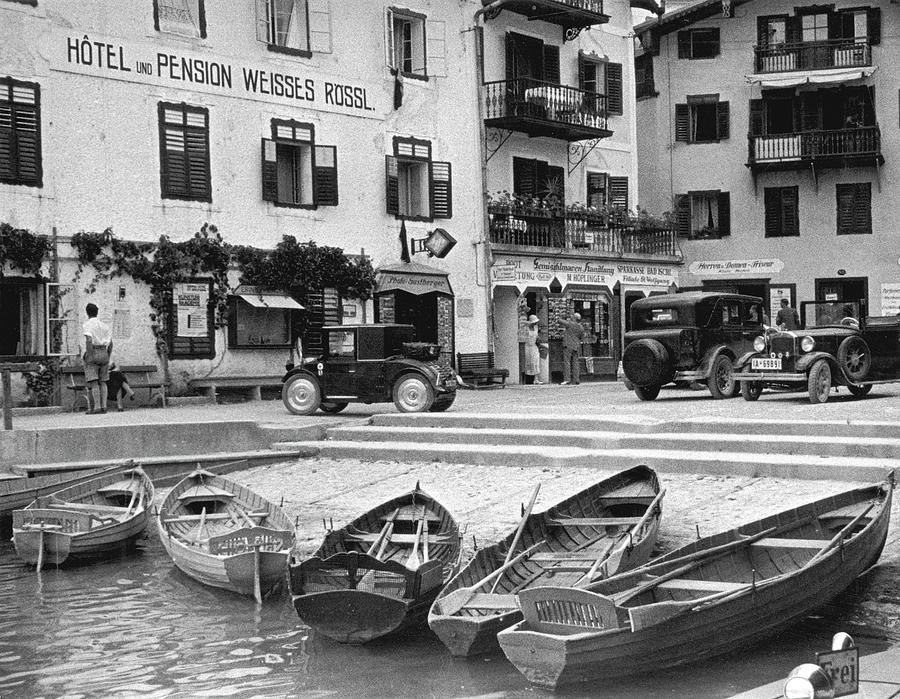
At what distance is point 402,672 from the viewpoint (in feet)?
30.0

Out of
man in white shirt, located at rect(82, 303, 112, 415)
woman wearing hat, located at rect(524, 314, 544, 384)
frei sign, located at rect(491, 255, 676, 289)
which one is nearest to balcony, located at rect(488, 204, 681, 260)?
frei sign, located at rect(491, 255, 676, 289)

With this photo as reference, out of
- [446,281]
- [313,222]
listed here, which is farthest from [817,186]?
[313,222]

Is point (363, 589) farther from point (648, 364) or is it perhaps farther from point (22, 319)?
point (22, 319)

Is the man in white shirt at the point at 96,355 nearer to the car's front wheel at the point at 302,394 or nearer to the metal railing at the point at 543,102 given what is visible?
the car's front wheel at the point at 302,394

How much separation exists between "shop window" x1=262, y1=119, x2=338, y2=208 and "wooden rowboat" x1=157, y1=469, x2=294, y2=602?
13.6m

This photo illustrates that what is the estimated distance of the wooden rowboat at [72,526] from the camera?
13102 mm

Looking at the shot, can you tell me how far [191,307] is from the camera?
25.0 m

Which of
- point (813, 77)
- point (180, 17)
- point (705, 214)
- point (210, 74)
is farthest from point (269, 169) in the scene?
point (813, 77)

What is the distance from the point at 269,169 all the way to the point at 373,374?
7453 mm

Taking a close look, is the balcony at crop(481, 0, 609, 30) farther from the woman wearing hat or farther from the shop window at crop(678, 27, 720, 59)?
the woman wearing hat

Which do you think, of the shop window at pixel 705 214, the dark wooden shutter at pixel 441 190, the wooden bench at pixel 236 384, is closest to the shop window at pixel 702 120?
the shop window at pixel 705 214

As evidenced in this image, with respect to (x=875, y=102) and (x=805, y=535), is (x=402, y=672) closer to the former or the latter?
(x=805, y=535)

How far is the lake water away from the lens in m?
8.65

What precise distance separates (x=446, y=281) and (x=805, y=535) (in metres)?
19.8
